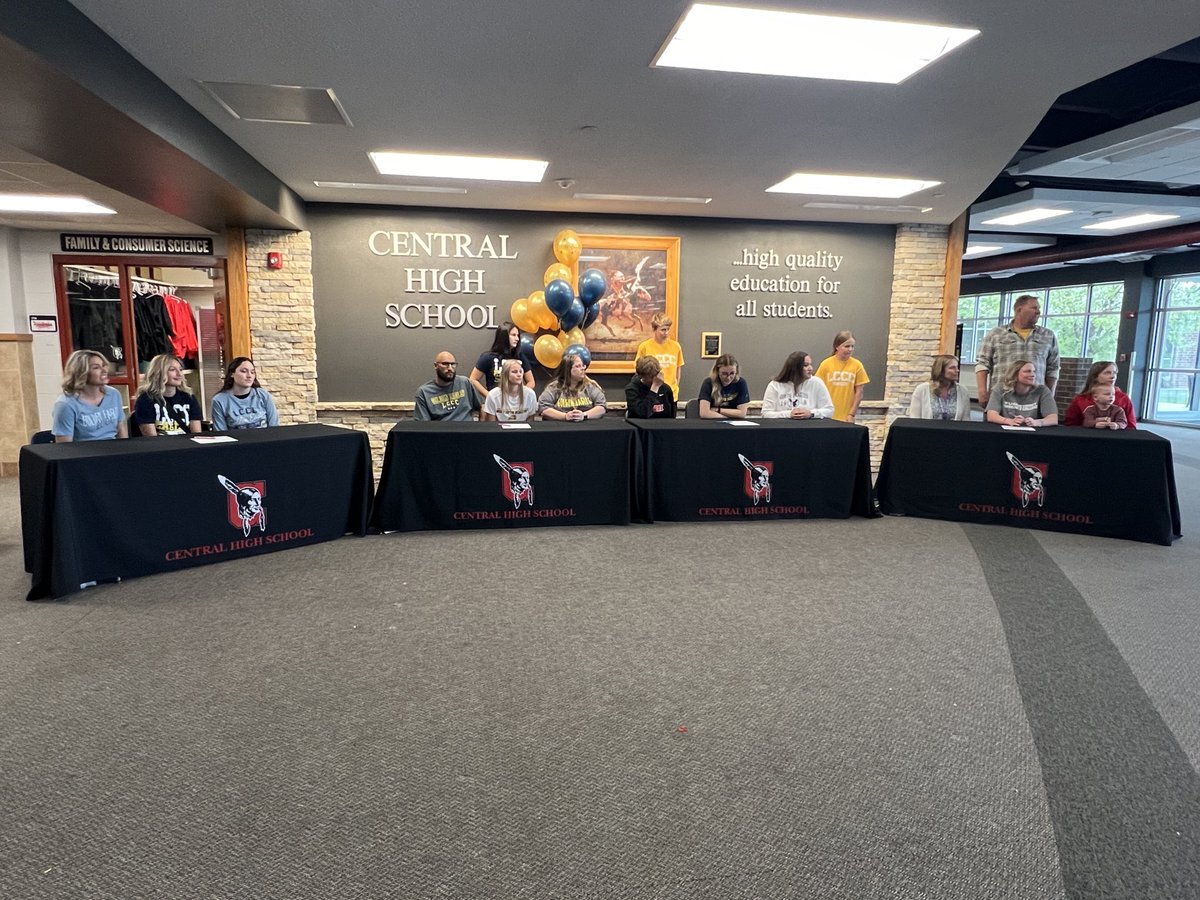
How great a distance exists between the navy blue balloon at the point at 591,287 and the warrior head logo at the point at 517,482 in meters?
2.78

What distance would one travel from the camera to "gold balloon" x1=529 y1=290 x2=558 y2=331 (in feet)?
22.8

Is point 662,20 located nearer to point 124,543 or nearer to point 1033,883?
point 1033,883

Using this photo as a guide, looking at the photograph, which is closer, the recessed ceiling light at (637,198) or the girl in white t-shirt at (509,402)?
Answer: the girl in white t-shirt at (509,402)

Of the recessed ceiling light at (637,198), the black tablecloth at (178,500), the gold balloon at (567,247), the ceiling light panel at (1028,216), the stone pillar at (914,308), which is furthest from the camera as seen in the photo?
the ceiling light panel at (1028,216)

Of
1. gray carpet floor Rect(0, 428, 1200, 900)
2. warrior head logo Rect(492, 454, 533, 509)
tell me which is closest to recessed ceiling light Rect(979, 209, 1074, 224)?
gray carpet floor Rect(0, 428, 1200, 900)

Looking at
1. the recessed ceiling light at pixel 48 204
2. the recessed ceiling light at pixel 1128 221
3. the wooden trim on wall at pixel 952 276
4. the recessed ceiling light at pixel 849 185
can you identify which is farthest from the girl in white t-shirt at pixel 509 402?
the recessed ceiling light at pixel 1128 221

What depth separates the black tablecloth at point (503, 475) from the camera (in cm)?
479

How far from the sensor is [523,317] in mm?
7070

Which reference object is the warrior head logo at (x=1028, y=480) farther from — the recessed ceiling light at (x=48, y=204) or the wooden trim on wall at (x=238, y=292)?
the recessed ceiling light at (x=48, y=204)

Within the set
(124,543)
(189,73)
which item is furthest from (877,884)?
(189,73)

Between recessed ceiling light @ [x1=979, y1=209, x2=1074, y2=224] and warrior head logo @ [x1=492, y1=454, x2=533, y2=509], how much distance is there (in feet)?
26.4

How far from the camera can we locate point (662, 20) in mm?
3211

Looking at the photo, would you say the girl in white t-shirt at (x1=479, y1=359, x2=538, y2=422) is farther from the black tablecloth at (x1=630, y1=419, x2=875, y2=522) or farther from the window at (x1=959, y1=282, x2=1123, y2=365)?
the window at (x1=959, y1=282, x2=1123, y2=365)

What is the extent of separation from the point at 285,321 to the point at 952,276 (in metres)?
7.40
